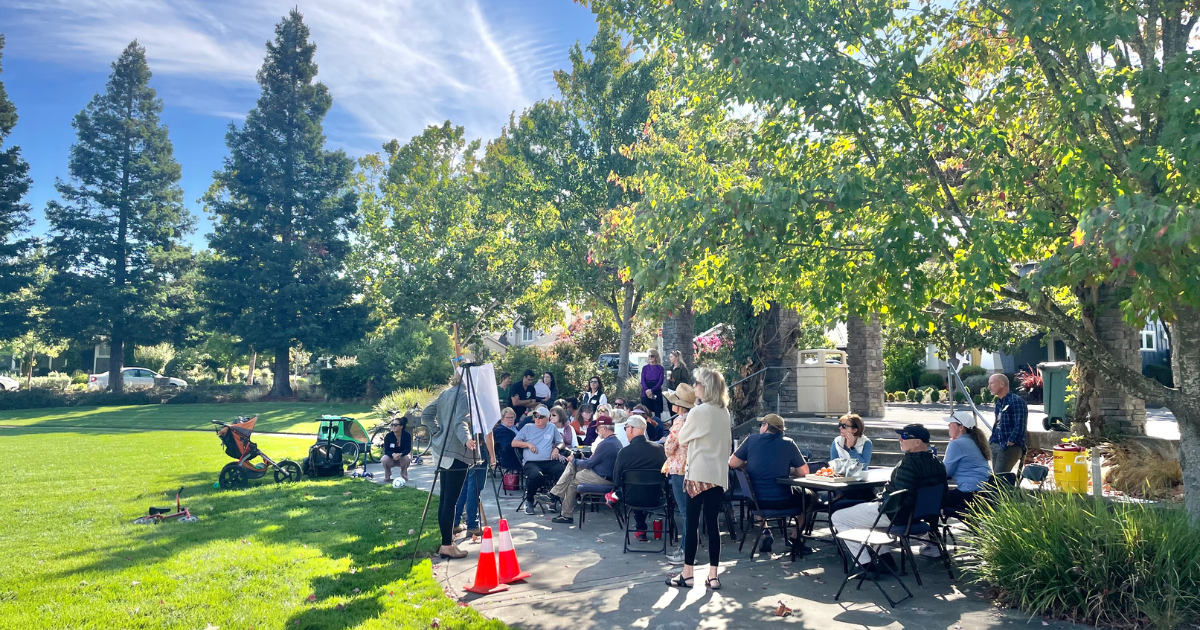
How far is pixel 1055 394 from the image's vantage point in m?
11.4

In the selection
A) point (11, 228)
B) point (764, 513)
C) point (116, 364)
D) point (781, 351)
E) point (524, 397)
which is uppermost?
point (11, 228)

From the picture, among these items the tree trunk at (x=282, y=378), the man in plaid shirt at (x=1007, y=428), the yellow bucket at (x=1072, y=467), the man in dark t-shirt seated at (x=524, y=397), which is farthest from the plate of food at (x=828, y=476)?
the tree trunk at (x=282, y=378)

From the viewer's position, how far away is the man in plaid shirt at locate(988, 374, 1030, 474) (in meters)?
8.09

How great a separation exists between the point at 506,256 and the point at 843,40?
24.8 metres

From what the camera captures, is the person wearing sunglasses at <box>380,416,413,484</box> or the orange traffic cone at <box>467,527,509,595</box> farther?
the person wearing sunglasses at <box>380,416,413,484</box>

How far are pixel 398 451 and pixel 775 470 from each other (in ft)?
24.7

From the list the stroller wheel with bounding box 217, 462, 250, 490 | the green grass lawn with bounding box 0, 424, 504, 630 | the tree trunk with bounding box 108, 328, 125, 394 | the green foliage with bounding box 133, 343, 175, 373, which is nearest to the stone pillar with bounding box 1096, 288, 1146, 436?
the green grass lawn with bounding box 0, 424, 504, 630

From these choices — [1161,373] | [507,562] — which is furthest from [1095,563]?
[1161,373]

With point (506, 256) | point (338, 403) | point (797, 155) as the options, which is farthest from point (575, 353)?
point (797, 155)

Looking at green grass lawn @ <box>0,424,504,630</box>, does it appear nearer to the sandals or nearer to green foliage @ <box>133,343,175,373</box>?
the sandals

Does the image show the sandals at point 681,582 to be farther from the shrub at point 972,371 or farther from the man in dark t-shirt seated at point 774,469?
the shrub at point 972,371

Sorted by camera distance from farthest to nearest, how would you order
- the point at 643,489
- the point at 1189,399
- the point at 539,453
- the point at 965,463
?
the point at 539,453 < the point at 643,489 < the point at 965,463 < the point at 1189,399

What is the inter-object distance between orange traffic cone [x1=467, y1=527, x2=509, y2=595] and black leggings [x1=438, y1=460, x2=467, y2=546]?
3.66ft

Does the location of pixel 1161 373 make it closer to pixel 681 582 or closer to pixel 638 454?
pixel 638 454
